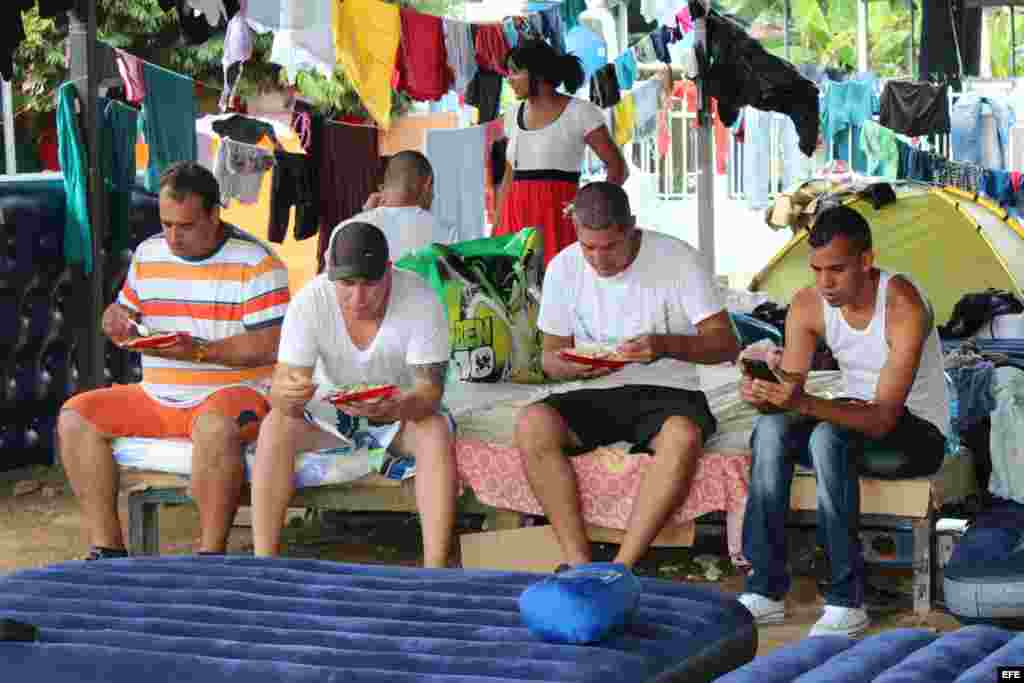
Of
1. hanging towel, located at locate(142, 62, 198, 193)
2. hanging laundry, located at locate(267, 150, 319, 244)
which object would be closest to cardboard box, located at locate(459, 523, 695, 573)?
hanging towel, located at locate(142, 62, 198, 193)

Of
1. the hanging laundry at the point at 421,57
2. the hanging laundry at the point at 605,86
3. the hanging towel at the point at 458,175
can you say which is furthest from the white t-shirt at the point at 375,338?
the hanging laundry at the point at 605,86

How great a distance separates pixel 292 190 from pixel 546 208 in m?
2.25

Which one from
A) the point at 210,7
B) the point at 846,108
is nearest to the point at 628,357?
the point at 210,7

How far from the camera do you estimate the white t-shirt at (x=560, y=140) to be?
340 inches

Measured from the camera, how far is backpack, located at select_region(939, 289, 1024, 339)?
349 inches

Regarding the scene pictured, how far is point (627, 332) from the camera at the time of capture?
19.7 ft

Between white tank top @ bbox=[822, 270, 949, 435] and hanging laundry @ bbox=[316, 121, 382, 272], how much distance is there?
5.26 meters

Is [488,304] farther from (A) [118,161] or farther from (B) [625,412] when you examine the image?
(A) [118,161]

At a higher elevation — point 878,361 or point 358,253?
point 358,253

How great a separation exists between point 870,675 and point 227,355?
3352 mm

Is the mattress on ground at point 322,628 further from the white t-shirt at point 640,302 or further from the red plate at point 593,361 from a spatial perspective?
the white t-shirt at point 640,302

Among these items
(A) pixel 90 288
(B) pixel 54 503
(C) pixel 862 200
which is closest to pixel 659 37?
(C) pixel 862 200

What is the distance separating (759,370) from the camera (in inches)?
212

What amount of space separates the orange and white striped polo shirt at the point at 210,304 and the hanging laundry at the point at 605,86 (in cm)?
579
